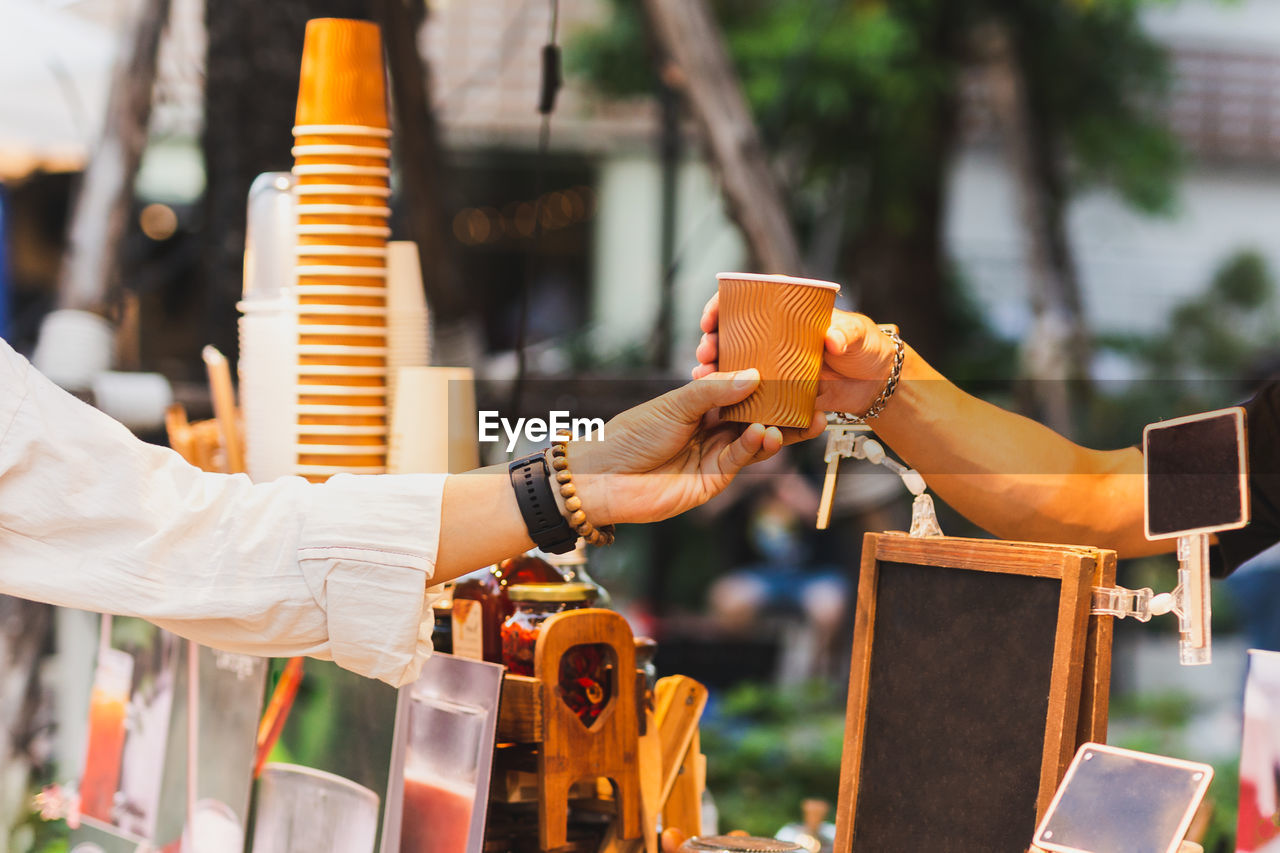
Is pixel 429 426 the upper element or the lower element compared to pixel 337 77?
lower

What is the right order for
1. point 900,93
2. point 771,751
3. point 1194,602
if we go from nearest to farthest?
point 1194,602
point 771,751
point 900,93

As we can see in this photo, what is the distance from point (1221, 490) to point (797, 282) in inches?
15.5

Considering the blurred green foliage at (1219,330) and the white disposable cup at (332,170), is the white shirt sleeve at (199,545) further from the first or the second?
the blurred green foliage at (1219,330)

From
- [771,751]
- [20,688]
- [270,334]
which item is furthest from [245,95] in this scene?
[771,751]

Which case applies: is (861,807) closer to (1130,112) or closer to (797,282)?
(797,282)

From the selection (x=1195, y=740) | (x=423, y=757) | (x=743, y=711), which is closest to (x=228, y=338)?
(x=423, y=757)

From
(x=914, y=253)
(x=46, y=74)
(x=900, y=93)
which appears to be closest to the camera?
(x=46, y=74)

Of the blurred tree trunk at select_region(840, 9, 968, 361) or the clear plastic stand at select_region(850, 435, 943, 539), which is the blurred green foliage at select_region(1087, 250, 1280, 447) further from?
the clear plastic stand at select_region(850, 435, 943, 539)

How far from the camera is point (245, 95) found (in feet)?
7.99

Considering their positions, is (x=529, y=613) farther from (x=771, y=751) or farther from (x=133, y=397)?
(x=771, y=751)

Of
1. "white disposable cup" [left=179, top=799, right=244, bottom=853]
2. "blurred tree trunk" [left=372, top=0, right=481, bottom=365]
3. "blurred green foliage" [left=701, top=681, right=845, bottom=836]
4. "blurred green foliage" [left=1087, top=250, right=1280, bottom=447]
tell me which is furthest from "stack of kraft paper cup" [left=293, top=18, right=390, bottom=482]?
"blurred green foliage" [left=1087, top=250, right=1280, bottom=447]

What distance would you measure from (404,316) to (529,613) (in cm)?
43

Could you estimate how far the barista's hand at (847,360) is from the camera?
4.12 ft

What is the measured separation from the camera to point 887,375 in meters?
1.40
